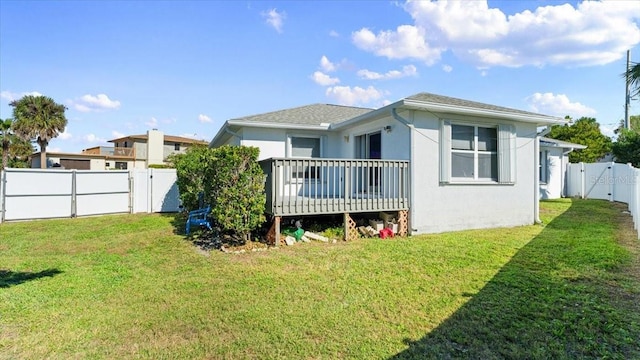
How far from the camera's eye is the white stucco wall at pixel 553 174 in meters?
15.9

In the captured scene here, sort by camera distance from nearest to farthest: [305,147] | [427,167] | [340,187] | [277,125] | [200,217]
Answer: [340,187]
[427,167]
[200,217]
[277,125]
[305,147]

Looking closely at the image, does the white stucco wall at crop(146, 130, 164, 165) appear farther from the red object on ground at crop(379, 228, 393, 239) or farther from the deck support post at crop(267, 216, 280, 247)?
the red object on ground at crop(379, 228, 393, 239)

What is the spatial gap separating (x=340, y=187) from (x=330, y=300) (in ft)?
13.3

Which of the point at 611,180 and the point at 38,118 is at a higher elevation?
the point at 38,118

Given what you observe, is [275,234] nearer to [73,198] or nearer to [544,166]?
[73,198]

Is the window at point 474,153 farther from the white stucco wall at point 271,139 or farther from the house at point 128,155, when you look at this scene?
the house at point 128,155

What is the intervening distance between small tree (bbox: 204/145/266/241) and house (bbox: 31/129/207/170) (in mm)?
28106

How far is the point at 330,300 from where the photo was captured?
3930 mm

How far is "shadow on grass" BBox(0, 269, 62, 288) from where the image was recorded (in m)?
4.70

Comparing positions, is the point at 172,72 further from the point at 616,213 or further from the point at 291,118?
the point at 616,213

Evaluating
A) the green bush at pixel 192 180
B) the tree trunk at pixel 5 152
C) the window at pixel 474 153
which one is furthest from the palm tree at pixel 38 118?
the window at pixel 474 153

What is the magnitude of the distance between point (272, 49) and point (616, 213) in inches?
536

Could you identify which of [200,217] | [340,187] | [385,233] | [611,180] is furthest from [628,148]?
[200,217]

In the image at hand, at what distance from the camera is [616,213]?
35.3 feet
